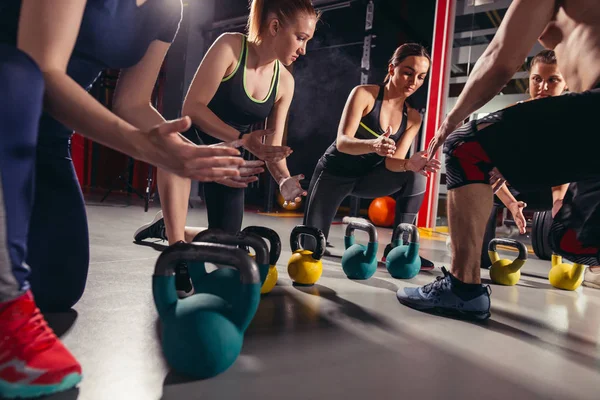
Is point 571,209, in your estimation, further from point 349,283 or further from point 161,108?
point 161,108

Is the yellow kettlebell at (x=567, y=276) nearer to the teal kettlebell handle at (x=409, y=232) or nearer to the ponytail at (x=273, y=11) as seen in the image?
the teal kettlebell handle at (x=409, y=232)

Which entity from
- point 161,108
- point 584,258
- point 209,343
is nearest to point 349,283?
point 584,258

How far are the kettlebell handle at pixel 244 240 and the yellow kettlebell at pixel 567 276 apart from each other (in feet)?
5.76

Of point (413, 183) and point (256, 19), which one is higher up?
point (256, 19)

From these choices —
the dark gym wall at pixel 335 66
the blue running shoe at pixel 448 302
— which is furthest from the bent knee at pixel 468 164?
the dark gym wall at pixel 335 66

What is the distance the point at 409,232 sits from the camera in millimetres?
2236

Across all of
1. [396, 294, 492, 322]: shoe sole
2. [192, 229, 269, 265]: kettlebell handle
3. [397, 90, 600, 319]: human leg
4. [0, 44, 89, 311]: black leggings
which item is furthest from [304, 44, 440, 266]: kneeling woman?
[0, 44, 89, 311]: black leggings

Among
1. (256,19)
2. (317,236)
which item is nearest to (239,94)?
(256,19)

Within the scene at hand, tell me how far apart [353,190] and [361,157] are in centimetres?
24

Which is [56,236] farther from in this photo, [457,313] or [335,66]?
[335,66]

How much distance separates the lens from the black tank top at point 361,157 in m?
2.47

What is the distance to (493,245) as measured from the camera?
239 cm

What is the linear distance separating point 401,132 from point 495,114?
1330 millimetres

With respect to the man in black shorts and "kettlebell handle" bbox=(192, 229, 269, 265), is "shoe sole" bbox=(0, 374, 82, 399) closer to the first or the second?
"kettlebell handle" bbox=(192, 229, 269, 265)
